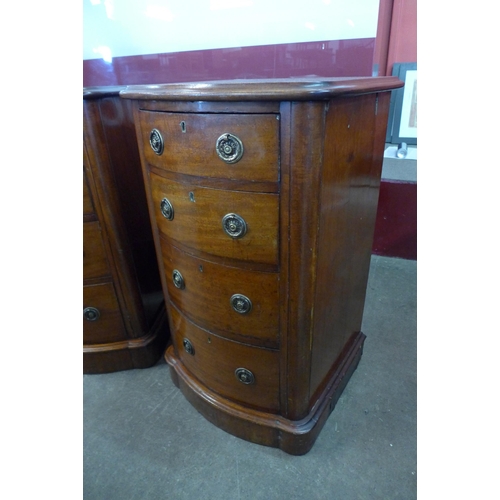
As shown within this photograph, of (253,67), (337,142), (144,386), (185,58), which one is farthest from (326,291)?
(185,58)

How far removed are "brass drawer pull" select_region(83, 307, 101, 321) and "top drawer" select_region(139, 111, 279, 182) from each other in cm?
76

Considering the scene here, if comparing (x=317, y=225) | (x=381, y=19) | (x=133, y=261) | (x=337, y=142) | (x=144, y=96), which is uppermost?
(x=381, y=19)

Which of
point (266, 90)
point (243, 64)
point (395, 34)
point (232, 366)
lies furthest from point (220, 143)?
point (395, 34)

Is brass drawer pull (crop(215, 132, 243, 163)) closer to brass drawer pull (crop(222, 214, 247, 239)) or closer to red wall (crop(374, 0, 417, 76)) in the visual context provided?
brass drawer pull (crop(222, 214, 247, 239))

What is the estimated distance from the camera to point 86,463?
1.16 meters

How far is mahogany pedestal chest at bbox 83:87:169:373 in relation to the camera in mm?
1144

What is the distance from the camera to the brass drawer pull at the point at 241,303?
0.93 m

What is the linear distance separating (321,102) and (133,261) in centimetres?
93

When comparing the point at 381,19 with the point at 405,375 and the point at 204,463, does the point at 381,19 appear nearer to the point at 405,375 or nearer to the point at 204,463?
the point at 405,375

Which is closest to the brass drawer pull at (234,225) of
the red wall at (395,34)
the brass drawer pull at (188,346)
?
the brass drawer pull at (188,346)

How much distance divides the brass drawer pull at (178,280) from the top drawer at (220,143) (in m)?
0.32

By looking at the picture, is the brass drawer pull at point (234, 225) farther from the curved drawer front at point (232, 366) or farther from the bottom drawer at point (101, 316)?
the bottom drawer at point (101, 316)

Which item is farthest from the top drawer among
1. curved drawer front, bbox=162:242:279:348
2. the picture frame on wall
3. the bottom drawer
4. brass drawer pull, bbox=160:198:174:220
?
the picture frame on wall

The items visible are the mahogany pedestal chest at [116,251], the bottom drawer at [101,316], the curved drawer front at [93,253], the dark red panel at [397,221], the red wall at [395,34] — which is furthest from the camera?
the dark red panel at [397,221]
